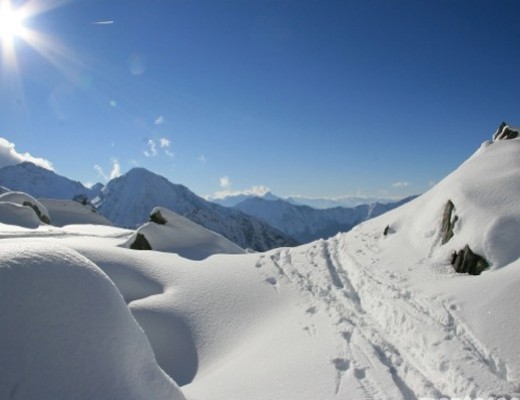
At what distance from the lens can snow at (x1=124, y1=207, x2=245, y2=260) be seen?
2703 centimetres

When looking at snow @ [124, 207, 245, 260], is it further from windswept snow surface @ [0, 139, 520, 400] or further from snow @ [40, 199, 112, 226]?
snow @ [40, 199, 112, 226]

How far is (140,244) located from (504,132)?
2940 centimetres

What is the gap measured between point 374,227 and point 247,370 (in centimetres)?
1931

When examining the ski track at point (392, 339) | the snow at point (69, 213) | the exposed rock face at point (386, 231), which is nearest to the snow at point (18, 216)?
the snow at point (69, 213)

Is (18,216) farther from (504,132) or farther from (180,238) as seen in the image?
(504,132)

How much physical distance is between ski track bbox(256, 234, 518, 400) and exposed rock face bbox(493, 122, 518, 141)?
708 inches

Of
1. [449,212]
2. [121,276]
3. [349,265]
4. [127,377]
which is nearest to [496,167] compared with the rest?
[449,212]

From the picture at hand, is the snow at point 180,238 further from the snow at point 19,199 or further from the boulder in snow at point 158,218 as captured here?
the snow at point 19,199

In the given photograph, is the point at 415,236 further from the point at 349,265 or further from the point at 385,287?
the point at 385,287

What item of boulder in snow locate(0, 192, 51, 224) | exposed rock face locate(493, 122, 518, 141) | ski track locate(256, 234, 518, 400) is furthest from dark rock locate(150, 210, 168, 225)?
exposed rock face locate(493, 122, 518, 141)

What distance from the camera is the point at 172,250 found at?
2662cm

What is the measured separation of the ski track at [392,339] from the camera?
882cm

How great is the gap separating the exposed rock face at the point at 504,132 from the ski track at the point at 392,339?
59.0 ft

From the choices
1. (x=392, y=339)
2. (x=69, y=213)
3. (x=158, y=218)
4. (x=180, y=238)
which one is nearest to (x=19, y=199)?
(x=69, y=213)
